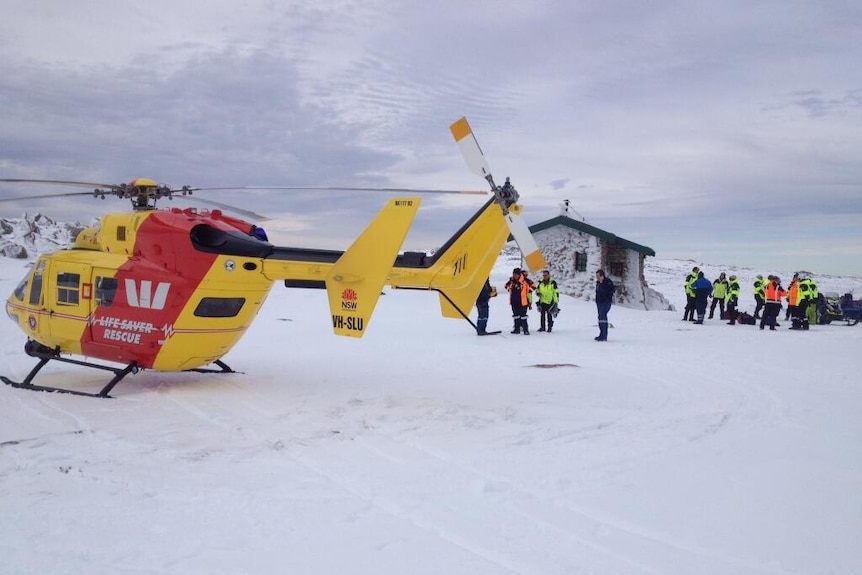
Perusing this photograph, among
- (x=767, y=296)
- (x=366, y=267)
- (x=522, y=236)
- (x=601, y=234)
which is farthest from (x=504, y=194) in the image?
(x=601, y=234)

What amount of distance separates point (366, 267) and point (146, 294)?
127 inches

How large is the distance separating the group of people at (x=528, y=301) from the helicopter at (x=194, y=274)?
652 centimetres

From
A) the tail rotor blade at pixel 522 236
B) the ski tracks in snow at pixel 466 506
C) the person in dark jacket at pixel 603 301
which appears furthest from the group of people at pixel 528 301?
the ski tracks in snow at pixel 466 506

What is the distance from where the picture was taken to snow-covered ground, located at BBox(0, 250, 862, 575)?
3.99 meters

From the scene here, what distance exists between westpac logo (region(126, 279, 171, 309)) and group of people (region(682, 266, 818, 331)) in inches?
620

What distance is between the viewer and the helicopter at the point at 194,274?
8.48 m

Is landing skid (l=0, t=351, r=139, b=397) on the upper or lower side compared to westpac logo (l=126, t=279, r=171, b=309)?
lower

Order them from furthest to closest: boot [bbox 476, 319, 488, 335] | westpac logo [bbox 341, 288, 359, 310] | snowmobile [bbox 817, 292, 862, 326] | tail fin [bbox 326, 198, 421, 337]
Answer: snowmobile [bbox 817, 292, 862, 326] < boot [bbox 476, 319, 488, 335] < westpac logo [bbox 341, 288, 359, 310] < tail fin [bbox 326, 198, 421, 337]

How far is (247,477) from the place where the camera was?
5.38m

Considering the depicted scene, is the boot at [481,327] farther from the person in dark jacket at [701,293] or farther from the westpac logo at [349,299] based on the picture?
the westpac logo at [349,299]

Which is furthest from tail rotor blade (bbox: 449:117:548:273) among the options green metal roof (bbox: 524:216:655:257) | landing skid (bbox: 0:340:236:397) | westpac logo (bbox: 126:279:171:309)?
green metal roof (bbox: 524:216:655:257)

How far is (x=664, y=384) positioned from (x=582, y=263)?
16.4 metres

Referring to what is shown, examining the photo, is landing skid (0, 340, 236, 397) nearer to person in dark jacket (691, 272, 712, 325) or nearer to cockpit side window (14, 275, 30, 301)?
cockpit side window (14, 275, 30, 301)

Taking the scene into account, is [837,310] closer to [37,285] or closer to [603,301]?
[603,301]
